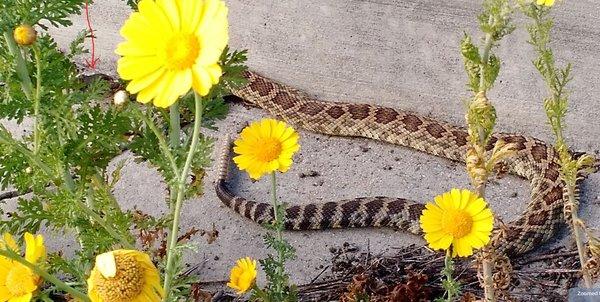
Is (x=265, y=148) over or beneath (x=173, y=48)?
beneath

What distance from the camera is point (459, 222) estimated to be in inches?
110

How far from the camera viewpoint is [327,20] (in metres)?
6.49

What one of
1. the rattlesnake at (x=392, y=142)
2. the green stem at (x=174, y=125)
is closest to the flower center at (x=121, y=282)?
the green stem at (x=174, y=125)

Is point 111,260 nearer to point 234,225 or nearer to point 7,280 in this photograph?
point 7,280

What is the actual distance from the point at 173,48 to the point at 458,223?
112cm

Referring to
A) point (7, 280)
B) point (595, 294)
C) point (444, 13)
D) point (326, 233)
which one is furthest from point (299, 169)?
point (7, 280)

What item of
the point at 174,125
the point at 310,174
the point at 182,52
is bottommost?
the point at 310,174

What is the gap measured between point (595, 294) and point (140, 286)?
1.61m

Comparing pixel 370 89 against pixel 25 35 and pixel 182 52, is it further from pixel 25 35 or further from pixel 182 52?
pixel 182 52

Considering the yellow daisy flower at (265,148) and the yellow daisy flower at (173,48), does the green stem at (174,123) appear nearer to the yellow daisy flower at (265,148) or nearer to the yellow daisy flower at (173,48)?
the yellow daisy flower at (265,148)

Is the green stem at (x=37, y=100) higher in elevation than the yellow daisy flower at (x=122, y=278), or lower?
higher

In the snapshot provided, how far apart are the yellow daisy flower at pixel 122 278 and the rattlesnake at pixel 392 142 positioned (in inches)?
108

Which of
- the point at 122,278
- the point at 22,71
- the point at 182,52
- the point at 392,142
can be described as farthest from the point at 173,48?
the point at 392,142

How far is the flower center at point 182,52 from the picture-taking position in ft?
7.09
